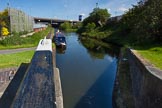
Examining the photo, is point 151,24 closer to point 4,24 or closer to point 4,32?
point 4,32

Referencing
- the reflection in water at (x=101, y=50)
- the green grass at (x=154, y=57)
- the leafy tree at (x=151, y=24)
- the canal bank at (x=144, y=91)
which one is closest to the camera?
the canal bank at (x=144, y=91)

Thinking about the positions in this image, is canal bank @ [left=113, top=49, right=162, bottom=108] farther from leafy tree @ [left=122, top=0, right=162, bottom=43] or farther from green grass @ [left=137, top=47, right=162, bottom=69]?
leafy tree @ [left=122, top=0, right=162, bottom=43]

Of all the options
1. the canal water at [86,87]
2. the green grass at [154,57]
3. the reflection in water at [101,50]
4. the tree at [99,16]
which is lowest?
the canal water at [86,87]

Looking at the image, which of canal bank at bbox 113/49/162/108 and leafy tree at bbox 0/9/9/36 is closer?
canal bank at bbox 113/49/162/108

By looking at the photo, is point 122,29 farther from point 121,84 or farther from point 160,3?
point 121,84

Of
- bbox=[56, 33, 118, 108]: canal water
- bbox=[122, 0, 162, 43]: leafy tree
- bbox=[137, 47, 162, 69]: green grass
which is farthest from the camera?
bbox=[122, 0, 162, 43]: leafy tree

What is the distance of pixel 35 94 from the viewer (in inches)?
274

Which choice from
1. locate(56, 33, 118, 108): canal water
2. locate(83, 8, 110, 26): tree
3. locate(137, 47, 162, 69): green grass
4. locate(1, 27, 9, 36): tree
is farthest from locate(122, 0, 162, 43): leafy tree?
locate(83, 8, 110, 26): tree

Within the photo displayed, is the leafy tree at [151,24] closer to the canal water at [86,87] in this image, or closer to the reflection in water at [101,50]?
the canal water at [86,87]

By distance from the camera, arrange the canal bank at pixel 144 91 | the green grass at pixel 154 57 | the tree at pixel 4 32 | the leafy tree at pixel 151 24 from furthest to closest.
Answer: the tree at pixel 4 32 < the leafy tree at pixel 151 24 < the green grass at pixel 154 57 < the canal bank at pixel 144 91

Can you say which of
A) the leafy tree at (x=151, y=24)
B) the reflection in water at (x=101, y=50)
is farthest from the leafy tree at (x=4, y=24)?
the leafy tree at (x=151, y=24)

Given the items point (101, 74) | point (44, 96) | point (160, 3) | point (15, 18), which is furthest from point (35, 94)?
point (15, 18)

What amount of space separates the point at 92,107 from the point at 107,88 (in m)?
4.18

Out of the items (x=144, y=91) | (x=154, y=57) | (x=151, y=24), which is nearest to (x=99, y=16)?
(x=151, y=24)
